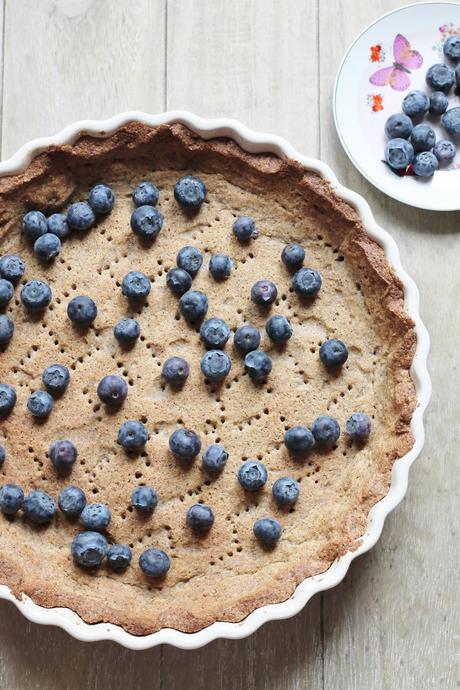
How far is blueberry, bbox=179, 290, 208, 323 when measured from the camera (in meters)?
1.80

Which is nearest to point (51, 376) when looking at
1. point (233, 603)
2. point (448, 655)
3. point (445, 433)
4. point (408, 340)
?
point (233, 603)

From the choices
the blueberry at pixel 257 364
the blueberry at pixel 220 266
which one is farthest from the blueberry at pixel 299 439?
the blueberry at pixel 220 266

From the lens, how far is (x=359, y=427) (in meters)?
1.77

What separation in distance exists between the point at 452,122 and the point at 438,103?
0.16 ft

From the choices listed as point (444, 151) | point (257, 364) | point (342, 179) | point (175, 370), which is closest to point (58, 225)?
point (175, 370)

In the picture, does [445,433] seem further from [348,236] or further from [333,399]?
[348,236]

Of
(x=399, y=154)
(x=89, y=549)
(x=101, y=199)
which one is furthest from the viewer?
(x=399, y=154)

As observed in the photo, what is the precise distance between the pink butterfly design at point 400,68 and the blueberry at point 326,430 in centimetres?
74

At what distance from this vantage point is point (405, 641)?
1.90 metres

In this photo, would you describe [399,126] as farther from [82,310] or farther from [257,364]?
[82,310]

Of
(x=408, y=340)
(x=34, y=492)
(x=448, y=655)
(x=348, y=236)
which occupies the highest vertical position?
(x=348, y=236)

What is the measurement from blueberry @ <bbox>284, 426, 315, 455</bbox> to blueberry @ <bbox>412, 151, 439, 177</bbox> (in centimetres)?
60

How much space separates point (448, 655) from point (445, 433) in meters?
0.44

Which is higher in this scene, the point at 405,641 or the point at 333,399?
the point at 333,399
